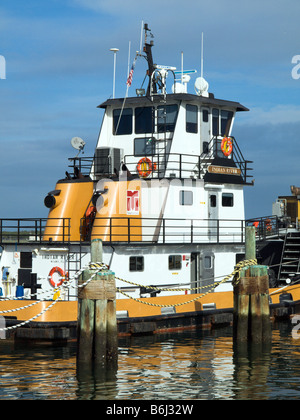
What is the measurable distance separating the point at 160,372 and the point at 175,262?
6.99 meters

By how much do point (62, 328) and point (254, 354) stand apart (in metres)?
5.05

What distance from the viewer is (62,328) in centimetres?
1827

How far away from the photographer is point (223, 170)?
24.0 m

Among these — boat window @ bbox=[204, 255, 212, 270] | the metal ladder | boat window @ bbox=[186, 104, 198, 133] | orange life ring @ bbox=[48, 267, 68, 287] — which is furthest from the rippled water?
boat window @ bbox=[186, 104, 198, 133]

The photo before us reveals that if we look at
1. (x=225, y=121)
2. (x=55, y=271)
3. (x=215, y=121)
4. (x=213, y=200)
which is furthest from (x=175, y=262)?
(x=225, y=121)

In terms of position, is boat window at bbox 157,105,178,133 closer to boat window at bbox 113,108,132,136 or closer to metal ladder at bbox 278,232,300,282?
boat window at bbox 113,108,132,136

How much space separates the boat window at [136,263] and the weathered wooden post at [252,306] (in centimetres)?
353

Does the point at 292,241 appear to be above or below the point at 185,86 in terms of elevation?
below

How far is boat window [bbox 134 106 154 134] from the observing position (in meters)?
24.3

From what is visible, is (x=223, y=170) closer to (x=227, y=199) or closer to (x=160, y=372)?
(x=227, y=199)

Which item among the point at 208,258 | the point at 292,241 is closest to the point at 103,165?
the point at 208,258

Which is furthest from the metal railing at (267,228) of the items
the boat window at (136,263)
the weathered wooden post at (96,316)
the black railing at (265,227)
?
the weathered wooden post at (96,316)

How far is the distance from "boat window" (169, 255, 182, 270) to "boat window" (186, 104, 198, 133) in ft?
15.7
